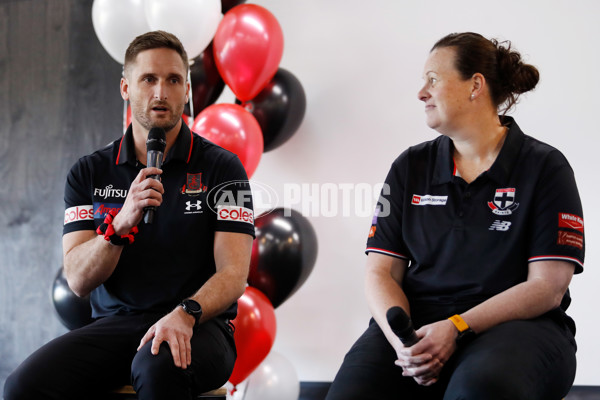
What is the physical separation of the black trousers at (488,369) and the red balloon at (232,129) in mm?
1160

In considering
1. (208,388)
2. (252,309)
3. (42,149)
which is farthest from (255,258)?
(42,149)

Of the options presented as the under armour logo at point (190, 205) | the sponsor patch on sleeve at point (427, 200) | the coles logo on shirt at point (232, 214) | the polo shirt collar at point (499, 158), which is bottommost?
the coles logo on shirt at point (232, 214)

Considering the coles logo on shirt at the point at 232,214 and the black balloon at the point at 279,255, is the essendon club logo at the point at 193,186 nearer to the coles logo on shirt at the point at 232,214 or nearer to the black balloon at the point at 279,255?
the coles logo on shirt at the point at 232,214

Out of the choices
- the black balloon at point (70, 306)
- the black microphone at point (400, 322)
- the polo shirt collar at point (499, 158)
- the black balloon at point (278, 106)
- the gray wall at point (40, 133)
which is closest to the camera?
the black microphone at point (400, 322)

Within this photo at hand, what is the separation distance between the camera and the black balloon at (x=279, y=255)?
8.29 ft

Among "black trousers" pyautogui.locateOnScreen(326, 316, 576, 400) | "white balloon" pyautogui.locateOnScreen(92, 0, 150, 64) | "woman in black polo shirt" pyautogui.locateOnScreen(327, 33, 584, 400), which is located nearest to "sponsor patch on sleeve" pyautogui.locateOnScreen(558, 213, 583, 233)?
"woman in black polo shirt" pyautogui.locateOnScreen(327, 33, 584, 400)

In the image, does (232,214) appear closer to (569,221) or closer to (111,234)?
(111,234)

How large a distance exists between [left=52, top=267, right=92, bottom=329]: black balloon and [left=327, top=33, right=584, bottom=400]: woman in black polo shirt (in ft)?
4.14

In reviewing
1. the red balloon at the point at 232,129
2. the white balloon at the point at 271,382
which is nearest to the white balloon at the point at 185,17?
the red balloon at the point at 232,129

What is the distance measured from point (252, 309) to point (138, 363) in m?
1.04

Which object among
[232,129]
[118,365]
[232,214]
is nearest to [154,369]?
[118,365]

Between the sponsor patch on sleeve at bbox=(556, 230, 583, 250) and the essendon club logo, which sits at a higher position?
the essendon club logo

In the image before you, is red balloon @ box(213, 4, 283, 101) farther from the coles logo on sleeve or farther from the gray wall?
the coles logo on sleeve

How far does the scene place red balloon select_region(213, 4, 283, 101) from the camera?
2.54m
